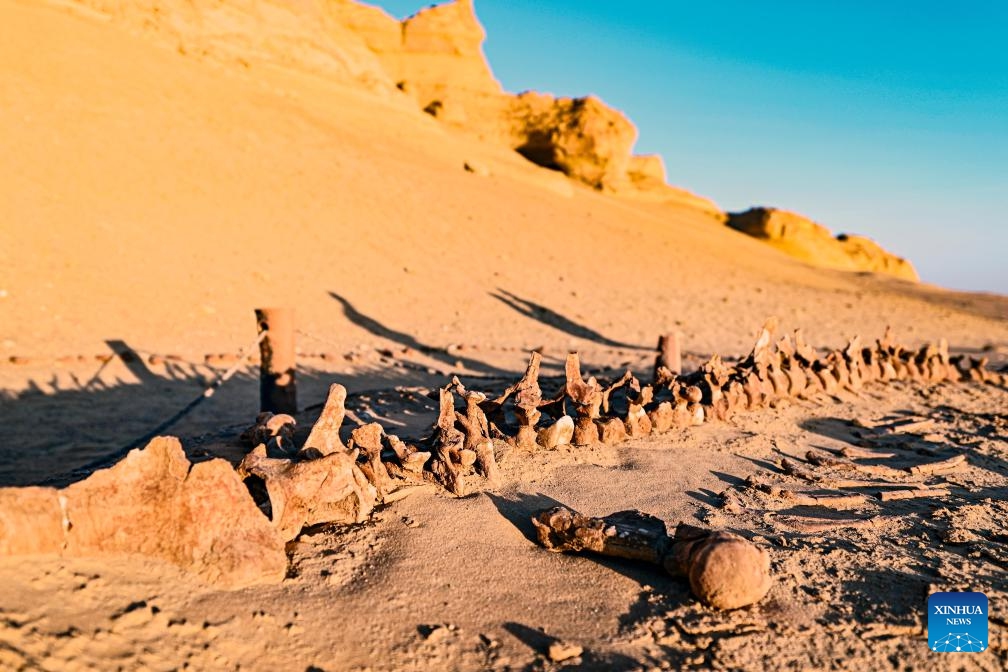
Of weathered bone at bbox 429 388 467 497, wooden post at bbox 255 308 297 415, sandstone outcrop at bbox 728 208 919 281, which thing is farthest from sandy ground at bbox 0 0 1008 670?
sandstone outcrop at bbox 728 208 919 281

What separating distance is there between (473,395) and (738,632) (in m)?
2.06

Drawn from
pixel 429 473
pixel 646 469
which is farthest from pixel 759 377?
pixel 429 473

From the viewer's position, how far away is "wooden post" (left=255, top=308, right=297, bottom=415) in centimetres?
625

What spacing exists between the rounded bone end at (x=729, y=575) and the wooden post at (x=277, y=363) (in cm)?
461

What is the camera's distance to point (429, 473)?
3.73m

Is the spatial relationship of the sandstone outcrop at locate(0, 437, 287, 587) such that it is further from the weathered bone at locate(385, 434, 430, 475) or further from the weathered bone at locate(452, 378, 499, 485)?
the weathered bone at locate(452, 378, 499, 485)

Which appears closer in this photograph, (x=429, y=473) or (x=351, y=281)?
(x=429, y=473)

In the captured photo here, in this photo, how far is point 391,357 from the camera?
9.67m

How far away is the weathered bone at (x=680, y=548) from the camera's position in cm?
268

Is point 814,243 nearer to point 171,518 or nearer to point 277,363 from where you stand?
point 277,363

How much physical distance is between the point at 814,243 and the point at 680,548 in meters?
42.9

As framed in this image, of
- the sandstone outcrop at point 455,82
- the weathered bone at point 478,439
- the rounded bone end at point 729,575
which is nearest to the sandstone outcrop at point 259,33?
the sandstone outcrop at point 455,82

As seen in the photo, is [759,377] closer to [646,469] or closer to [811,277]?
[646,469]

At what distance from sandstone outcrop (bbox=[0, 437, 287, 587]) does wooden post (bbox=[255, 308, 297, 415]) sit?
11.5 ft
